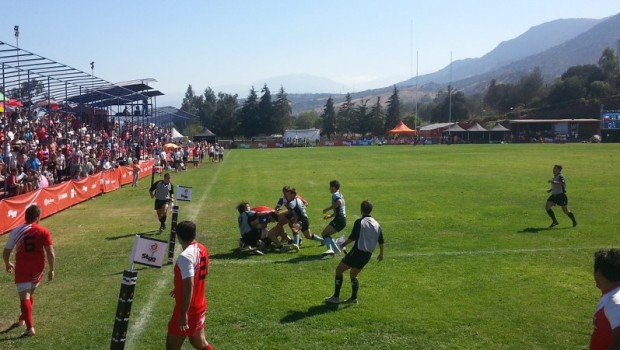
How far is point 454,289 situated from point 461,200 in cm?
1232

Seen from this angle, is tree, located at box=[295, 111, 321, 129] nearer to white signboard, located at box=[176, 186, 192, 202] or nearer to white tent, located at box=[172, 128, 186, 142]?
white tent, located at box=[172, 128, 186, 142]

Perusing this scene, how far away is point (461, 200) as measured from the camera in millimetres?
21531

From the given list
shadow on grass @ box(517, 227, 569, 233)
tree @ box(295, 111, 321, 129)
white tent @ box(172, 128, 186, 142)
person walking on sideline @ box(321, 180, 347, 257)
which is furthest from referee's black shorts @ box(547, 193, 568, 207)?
tree @ box(295, 111, 321, 129)

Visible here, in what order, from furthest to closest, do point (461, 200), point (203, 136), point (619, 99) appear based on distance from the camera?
point (619, 99)
point (203, 136)
point (461, 200)

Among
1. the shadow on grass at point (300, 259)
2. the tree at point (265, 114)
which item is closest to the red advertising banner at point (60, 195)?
the shadow on grass at point (300, 259)

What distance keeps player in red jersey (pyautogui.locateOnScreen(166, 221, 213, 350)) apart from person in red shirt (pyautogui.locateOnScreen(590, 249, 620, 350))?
366 centimetres

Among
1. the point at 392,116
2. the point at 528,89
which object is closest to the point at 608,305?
the point at 392,116

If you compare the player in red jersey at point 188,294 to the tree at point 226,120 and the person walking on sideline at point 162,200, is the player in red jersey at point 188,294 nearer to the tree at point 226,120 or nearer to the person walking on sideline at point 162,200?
the person walking on sideline at point 162,200

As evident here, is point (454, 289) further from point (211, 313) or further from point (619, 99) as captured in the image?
point (619, 99)

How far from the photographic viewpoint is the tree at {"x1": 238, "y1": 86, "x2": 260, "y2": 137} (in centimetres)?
11456

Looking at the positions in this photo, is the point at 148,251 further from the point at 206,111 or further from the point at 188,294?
the point at 206,111

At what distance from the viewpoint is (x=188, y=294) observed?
5.54 m

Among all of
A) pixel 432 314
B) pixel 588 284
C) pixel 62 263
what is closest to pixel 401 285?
pixel 432 314

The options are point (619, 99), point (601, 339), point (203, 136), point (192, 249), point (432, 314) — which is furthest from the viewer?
point (619, 99)
